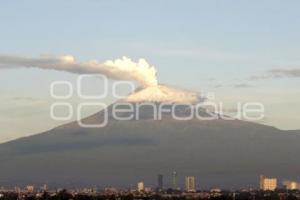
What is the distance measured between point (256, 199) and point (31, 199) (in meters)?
41.0

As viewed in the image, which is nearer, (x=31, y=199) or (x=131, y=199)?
(x=31, y=199)

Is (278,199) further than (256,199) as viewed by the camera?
No

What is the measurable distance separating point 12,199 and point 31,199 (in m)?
3.42

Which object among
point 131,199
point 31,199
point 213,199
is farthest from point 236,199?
point 31,199

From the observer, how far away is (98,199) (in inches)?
6718

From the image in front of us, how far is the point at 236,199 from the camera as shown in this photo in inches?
6388

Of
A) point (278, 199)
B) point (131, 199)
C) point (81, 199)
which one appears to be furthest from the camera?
point (131, 199)

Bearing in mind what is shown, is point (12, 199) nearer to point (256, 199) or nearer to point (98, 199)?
point (98, 199)

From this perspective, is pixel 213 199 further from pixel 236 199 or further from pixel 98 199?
pixel 98 199

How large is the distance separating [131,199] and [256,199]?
24356 millimetres

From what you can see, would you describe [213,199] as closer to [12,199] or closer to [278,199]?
[278,199]

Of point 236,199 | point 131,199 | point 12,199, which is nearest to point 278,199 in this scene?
point 236,199

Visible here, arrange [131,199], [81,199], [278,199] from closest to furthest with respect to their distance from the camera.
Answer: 1. [278,199]
2. [81,199]
3. [131,199]

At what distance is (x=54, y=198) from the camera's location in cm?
16500
